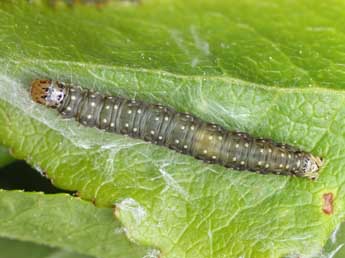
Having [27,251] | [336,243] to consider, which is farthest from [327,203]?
[27,251]

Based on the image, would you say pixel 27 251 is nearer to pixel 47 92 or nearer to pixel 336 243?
pixel 47 92

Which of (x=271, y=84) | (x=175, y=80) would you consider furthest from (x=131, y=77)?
(x=271, y=84)

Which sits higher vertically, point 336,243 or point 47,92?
point 47,92

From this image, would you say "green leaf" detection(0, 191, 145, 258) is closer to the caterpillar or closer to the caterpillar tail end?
the caterpillar

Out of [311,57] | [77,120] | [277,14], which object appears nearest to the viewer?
[277,14]

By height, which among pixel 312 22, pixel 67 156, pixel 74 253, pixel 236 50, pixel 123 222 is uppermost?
pixel 312 22

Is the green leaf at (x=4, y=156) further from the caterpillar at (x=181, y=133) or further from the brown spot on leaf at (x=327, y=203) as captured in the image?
the brown spot on leaf at (x=327, y=203)

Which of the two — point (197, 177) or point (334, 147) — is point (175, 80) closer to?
point (197, 177)

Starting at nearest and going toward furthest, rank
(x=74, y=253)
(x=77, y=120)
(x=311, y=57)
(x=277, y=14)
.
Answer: (x=277, y=14)
(x=311, y=57)
(x=77, y=120)
(x=74, y=253)
